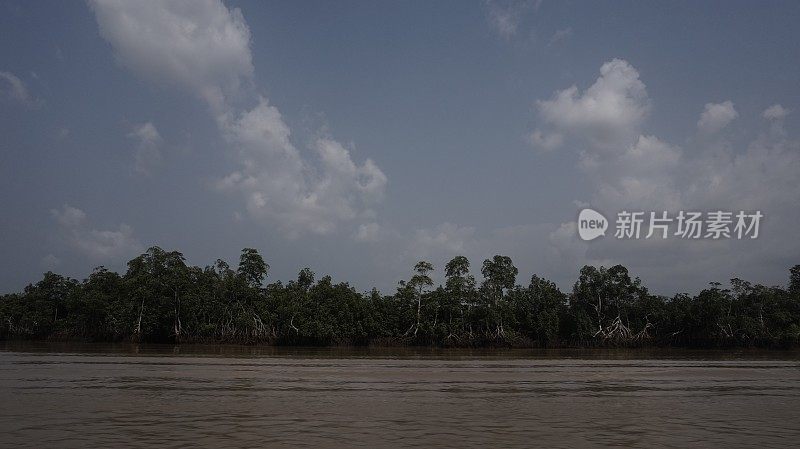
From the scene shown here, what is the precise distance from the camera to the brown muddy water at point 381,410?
10133 millimetres

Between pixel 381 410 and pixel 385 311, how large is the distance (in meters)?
46.3

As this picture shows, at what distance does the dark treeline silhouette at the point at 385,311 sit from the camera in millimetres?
56375

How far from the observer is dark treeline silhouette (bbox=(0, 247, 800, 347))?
56.4 meters

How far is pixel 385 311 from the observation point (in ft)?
196

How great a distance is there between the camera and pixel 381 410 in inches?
532

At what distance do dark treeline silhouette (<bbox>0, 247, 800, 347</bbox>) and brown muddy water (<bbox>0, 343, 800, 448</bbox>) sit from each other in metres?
33.9

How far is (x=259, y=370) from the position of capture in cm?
2439

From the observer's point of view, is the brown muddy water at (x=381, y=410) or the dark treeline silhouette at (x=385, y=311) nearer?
the brown muddy water at (x=381, y=410)

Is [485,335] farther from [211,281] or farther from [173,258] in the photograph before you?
[173,258]

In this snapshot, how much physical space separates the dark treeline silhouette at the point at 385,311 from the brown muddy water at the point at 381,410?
33880mm

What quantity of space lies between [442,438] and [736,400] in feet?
36.1

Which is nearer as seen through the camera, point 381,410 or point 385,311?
point 381,410

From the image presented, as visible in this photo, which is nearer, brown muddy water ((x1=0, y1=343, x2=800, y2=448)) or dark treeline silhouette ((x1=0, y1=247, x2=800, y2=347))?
brown muddy water ((x1=0, y1=343, x2=800, y2=448))

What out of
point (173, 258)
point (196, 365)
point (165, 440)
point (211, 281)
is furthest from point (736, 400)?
point (173, 258)
